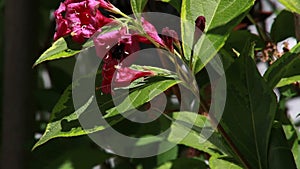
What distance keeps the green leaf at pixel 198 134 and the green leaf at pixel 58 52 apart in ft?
0.46

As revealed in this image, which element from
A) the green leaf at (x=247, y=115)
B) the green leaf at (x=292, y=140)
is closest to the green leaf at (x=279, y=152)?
the green leaf at (x=247, y=115)

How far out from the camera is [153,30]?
20.1 inches

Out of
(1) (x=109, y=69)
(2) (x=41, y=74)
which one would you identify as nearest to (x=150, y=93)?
(1) (x=109, y=69)

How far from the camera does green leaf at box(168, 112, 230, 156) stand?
0.58 metres

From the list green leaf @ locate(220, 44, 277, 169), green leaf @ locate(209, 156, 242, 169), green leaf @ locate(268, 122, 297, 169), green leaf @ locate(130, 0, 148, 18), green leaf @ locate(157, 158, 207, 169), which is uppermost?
green leaf @ locate(130, 0, 148, 18)

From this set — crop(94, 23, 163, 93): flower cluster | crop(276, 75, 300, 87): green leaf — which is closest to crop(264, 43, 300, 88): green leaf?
crop(276, 75, 300, 87): green leaf

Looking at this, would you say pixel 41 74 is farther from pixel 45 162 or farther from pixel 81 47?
pixel 81 47

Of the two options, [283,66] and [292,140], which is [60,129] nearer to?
[283,66]

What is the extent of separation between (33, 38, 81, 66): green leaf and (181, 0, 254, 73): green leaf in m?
0.09

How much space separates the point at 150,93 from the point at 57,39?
0.11m

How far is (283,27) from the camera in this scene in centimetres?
76

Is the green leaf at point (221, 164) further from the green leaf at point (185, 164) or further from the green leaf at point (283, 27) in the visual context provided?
the green leaf at point (283, 27)

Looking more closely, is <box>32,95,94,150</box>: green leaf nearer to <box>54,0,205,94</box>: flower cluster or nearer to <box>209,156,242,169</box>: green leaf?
<box>54,0,205,94</box>: flower cluster

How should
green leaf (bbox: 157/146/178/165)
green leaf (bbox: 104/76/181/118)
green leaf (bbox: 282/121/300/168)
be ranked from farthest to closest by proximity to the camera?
green leaf (bbox: 157/146/178/165), green leaf (bbox: 282/121/300/168), green leaf (bbox: 104/76/181/118)
